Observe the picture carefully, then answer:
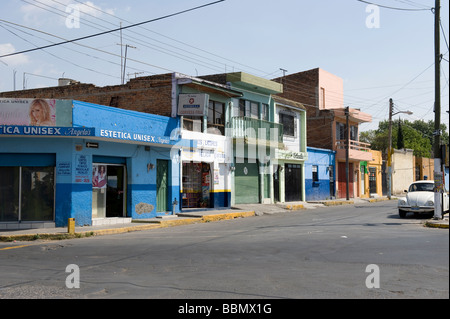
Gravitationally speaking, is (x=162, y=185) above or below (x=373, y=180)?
below

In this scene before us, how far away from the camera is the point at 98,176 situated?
19719 millimetres

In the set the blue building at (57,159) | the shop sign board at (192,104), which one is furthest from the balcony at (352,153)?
the blue building at (57,159)

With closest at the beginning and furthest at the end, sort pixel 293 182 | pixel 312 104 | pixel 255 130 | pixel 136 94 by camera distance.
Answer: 1. pixel 136 94
2. pixel 255 130
3. pixel 293 182
4. pixel 312 104

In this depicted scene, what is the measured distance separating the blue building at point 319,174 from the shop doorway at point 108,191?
728 inches

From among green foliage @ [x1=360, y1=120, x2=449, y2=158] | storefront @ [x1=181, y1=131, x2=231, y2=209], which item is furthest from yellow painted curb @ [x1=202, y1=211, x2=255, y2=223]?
green foliage @ [x1=360, y1=120, x2=449, y2=158]

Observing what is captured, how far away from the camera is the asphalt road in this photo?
23.3 ft

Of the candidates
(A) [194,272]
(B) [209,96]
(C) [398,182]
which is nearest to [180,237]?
(A) [194,272]

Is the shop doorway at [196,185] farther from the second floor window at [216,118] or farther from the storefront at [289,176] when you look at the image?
the storefront at [289,176]

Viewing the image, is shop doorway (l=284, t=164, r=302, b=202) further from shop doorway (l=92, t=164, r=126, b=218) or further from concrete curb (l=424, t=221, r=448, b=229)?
concrete curb (l=424, t=221, r=448, b=229)

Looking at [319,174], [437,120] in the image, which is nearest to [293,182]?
[319,174]

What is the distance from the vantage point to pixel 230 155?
2758 centimetres

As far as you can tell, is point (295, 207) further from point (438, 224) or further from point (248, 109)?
point (438, 224)

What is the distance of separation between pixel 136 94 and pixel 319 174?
60.7 feet
